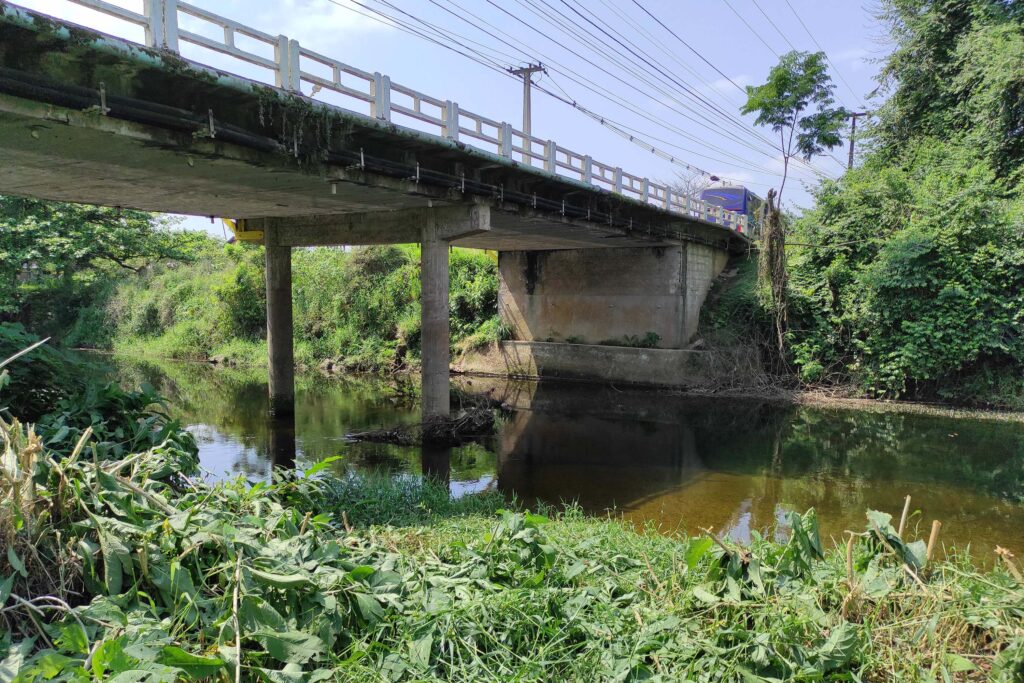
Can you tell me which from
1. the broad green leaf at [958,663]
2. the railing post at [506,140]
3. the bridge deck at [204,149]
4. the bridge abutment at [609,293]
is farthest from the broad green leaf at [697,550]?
the bridge abutment at [609,293]

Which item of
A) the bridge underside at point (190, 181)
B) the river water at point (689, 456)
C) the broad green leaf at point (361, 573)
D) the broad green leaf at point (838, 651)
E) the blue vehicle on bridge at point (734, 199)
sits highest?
the blue vehicle on bridge at point (734, 199)

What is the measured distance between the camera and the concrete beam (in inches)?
582

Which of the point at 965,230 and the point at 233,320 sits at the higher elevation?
the point at 965,230

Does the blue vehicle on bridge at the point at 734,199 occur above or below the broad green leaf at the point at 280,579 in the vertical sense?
above

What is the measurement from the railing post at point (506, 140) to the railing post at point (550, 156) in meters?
1.62

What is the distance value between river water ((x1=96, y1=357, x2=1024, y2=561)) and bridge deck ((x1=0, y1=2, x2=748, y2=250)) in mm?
3182

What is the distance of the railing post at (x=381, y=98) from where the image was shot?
11.3m

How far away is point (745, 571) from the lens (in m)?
3.92

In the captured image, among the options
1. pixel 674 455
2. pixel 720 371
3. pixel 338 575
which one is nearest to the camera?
pixel 338 575

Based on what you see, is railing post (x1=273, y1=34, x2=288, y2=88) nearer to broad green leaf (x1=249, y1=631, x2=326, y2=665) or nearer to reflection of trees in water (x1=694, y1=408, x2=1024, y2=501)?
broad green leaf (x1=249, y1=631, x2=326, y2=665)

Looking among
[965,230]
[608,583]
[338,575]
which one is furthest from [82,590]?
[965,230]

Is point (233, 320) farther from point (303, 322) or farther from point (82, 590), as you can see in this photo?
point (82, 590)

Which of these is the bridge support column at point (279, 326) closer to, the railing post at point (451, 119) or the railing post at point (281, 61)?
the railing post at point (451, 119)

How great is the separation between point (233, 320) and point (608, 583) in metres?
32.5
